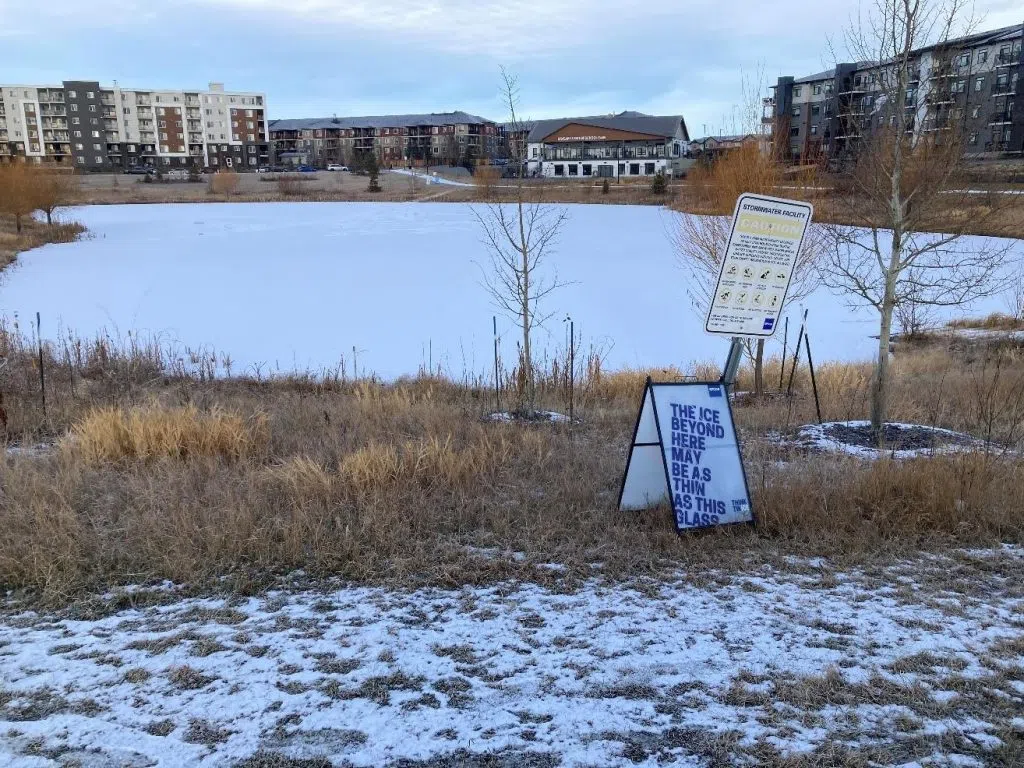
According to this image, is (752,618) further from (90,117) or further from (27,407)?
(90,117)

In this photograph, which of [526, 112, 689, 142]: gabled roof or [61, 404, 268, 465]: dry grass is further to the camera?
[526, 112, 689, 142]: gabled roof

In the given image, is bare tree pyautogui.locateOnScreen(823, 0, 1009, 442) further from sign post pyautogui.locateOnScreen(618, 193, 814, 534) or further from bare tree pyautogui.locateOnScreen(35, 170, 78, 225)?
Result: bare tree pyautogui.locateOnScreen(35, 170, 78, 225)

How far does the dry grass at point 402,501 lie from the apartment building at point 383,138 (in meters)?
120

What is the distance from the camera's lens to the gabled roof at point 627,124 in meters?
99.1

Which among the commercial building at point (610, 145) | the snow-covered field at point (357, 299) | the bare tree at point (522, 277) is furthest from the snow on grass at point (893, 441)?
the commercial building at point (610, 145)

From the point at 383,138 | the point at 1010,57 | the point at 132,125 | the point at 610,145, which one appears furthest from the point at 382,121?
the point at 1010,57

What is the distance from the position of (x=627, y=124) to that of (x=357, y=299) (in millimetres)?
88901

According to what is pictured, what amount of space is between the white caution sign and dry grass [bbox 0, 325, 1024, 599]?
1.13 meters

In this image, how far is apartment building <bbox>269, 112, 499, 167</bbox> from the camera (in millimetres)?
124938

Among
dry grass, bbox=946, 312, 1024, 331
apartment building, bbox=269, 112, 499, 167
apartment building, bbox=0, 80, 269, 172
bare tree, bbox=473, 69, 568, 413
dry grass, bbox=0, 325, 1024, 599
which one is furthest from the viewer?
apartment building, bbox=269, 112, 499, 167

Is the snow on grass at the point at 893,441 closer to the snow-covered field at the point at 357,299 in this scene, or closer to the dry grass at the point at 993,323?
the snow-covered field at the point at 357,299

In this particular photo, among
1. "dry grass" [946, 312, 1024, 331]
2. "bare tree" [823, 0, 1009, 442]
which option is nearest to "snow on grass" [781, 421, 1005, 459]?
"bare tree" [823, 0, 1009, 442]

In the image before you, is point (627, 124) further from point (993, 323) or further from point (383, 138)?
point (993, 323)

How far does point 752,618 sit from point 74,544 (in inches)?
139
